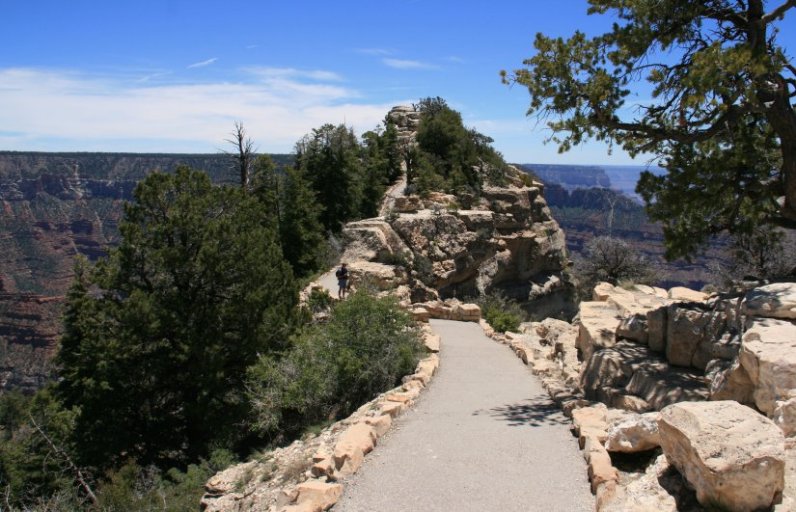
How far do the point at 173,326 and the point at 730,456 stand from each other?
1280 centimetres

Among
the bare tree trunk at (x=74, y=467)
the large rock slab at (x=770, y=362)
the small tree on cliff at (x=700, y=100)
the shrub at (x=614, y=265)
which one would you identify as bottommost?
the bare tree trunk at (x=74, y=467)

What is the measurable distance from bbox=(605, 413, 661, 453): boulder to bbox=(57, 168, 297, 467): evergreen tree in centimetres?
942

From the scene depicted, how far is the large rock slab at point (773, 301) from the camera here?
292 inches

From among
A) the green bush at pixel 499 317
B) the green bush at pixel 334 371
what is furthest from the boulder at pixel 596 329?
the green bush at pixel 499 317

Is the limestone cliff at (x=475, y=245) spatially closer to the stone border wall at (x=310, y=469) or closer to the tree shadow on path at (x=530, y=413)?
the tree shadow on path at (x=530, y=413)

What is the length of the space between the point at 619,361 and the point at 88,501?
1136 cm

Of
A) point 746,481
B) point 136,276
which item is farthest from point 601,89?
point 136,276

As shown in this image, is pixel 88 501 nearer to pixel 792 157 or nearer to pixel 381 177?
pixel 792 157

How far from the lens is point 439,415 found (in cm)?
930

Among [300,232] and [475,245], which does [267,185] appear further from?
[475,245]

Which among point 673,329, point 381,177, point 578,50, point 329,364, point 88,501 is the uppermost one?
point 578,50

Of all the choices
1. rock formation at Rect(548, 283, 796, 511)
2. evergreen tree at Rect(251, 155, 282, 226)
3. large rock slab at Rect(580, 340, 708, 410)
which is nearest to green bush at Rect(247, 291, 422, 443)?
rock formation at Rect(548, 283, 796, 511)

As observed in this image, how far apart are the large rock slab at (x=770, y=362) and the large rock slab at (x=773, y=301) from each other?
524mm

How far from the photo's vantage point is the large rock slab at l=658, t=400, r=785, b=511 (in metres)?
4.58
